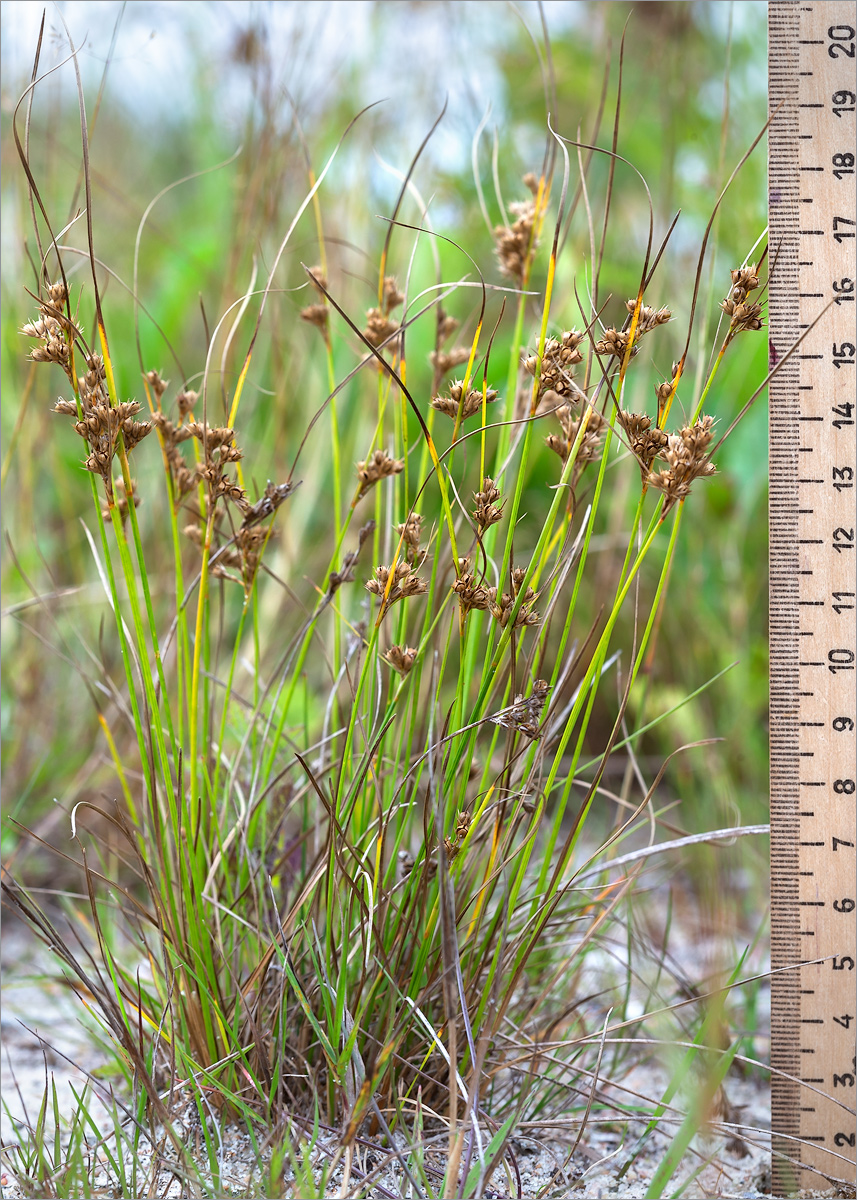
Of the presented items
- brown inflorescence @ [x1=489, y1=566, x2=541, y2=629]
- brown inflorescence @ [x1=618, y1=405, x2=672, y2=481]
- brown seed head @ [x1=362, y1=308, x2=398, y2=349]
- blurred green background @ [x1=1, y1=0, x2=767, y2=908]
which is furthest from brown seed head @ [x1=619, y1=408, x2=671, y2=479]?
blurred green background @ [x1=1, y1=0, x2=767, y2=908]

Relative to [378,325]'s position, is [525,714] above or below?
below

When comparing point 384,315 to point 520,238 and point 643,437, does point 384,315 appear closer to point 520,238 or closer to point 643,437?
point 520,238

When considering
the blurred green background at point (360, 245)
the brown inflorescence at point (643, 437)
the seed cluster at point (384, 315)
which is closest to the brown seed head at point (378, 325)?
the seed cluster at point (384, 315)

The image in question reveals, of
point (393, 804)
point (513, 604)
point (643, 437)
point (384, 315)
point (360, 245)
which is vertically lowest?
point (393, 804)

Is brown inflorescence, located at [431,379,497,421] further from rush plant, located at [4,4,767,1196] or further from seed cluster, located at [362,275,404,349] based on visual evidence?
seed cluster, located at [362,275,404,349]

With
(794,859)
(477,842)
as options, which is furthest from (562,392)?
(794,859)

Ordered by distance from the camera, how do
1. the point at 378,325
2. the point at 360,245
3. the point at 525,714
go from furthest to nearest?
the point at 360,245 → the point at 378,325 → the point at 525,714


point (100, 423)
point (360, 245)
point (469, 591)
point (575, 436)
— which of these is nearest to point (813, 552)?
point (575, 436)

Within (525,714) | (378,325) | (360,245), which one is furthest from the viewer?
(360,245)
